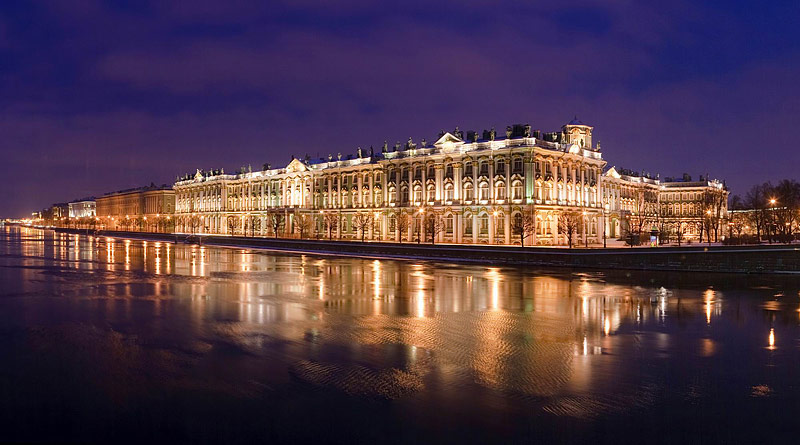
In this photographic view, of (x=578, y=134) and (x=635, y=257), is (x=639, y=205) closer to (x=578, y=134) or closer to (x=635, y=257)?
(x=578, y=134)

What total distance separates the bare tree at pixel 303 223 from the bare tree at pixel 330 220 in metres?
3.53

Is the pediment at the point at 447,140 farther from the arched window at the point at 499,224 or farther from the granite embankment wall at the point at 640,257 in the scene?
the granite embankment wall at the point at 640,257

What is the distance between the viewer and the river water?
9797 mm

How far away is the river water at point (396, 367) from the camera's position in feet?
32.1

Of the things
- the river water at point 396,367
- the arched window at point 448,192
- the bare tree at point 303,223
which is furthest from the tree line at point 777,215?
the bare tree at point 303,223

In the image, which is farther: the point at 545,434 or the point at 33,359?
the point at 33,359

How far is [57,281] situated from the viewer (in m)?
33.0

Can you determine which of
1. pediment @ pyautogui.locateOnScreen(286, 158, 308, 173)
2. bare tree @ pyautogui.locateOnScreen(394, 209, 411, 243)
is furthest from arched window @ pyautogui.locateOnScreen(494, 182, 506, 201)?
pediment @ pyautogui.locateOnScreen(286, 158, 308, 173)

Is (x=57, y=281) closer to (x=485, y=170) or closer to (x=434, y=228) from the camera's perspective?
(x=434, y=228)

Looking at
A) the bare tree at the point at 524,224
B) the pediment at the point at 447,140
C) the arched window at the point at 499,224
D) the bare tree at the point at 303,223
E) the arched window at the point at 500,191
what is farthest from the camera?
the bare tree at the point at 303,223

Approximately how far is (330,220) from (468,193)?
3284cm

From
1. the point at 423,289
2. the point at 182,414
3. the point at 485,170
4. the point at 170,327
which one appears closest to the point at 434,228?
the point at 485,170

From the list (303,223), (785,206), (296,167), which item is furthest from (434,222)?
(785,206)

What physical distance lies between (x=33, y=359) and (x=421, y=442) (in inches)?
434
